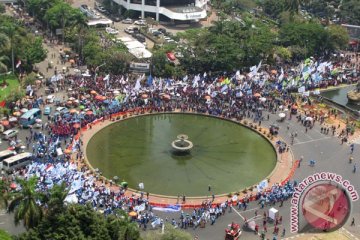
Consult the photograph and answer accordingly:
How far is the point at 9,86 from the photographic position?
91500 mm

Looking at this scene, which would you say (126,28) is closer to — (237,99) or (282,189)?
(237,99)

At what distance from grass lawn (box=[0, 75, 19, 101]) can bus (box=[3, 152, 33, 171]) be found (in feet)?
70.3

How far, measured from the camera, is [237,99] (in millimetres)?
88250

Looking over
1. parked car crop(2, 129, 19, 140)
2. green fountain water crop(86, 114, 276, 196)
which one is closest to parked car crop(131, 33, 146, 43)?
green fountain water crop(86, 114, 276, 196)

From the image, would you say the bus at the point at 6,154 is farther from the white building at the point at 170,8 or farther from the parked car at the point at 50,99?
the white building at the point at 170,8

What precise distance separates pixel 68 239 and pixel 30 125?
3609cm

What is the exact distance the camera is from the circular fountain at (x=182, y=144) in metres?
72.9

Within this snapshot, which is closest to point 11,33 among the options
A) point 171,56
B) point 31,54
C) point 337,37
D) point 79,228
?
point 31,54

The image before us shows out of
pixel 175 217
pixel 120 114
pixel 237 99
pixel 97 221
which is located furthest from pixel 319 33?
pixel 97 221

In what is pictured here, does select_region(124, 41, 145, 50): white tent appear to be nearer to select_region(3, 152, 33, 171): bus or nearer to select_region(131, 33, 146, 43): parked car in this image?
select_region(131, 33, 146, 43): parked car

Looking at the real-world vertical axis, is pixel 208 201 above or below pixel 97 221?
below

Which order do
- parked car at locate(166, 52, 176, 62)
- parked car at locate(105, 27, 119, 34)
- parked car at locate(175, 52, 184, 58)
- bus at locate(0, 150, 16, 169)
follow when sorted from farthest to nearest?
parked car at locate(105, 27, 119, 34) → parked car at locate(175, 52, 184, 58) → parked car at locate(166, 52, 176, 62) → bus at locate(0, 150, 16, 169)

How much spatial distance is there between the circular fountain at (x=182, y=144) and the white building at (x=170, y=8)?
59.4 m

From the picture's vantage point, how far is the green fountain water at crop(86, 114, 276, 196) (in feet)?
219
